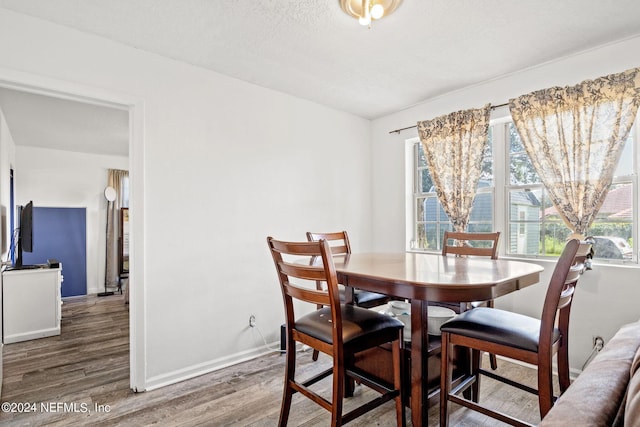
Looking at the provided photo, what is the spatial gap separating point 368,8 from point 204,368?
268 cm

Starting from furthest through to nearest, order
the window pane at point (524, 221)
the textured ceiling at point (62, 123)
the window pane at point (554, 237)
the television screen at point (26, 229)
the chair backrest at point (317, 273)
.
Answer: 1. the television screen at point (26, 229)
2. the textured ceiling at point (62, 123)
3. the window pane at point (524, 221)
4. the window pane at point (554, 237)
5. the chair backrest at point (317, 273)

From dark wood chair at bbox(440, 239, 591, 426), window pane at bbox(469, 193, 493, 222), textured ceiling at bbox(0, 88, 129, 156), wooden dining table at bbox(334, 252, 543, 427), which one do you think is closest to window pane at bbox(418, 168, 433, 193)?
window pane at bbox(469, 193, 493, 222)

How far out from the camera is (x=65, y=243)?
533 centimetres

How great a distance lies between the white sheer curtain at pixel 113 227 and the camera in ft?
18.7

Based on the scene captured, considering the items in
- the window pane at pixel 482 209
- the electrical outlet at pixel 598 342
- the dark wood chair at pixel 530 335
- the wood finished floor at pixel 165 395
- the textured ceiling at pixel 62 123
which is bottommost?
the wood finished floor at pixel 165 395

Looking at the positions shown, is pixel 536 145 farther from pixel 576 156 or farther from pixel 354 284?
pixel 354 284

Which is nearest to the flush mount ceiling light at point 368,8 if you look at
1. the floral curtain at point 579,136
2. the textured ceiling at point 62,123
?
the floral curtain at point 579,136

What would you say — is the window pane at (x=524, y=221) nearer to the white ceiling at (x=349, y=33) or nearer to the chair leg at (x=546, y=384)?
the white ceiling at (x=349, y=33)

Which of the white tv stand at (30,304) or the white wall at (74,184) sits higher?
the white wall at (74,184)

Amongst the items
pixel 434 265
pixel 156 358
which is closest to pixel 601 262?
pixel 434 265

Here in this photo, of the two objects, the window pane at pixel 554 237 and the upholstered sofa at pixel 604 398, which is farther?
the window pane at pixel 554 237

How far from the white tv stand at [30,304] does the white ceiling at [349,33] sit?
2695 mm

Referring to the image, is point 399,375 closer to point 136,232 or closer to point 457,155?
point 136,232

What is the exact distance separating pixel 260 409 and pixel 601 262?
258 cm
